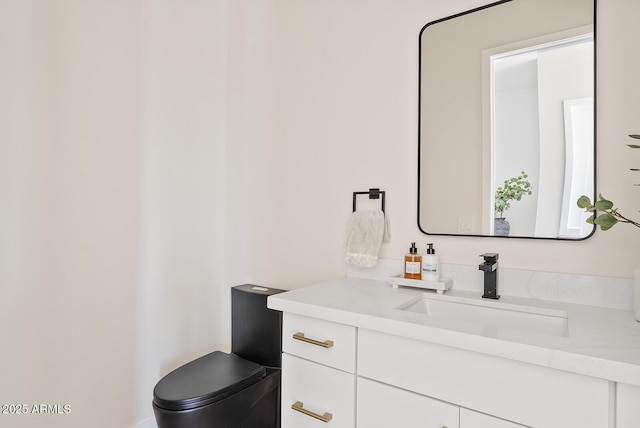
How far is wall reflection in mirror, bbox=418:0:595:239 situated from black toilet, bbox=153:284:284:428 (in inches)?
35.1

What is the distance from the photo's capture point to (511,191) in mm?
1288

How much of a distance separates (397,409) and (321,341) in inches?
11.1

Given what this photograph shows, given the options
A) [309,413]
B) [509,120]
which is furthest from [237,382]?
[509,120]

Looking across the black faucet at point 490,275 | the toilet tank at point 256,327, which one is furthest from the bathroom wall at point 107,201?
the black faucet at point 490,275

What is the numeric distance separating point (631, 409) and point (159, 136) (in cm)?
202

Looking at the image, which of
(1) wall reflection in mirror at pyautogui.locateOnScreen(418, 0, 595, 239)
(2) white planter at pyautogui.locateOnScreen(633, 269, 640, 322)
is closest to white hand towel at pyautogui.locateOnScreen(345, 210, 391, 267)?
(1) wall reflection in mirror at pyautogui.locateOnScreen(418, 0, 595, 239)

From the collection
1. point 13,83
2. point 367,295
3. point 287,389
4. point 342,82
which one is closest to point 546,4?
point 342,82

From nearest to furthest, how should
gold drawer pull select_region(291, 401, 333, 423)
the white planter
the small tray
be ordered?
the white planter
gold drawer pull select_region(291, 401, 333, 423)
the small tray

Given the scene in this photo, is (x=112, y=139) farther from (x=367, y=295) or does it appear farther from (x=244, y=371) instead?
(x=367, y=295)

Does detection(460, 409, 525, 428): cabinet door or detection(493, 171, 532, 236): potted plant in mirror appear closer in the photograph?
detection(460, 409, 525, 428): cabinet door

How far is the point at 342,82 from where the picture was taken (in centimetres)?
174

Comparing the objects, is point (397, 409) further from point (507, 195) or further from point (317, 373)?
point (507, 195)

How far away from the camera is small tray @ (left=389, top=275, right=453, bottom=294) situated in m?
1.31

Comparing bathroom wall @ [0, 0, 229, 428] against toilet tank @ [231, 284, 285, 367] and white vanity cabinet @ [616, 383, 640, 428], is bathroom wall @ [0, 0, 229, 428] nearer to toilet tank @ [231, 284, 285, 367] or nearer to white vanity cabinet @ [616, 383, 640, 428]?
toilet tank @ [231, 284, 285, 367]
